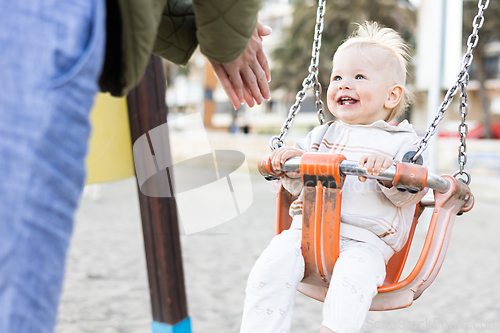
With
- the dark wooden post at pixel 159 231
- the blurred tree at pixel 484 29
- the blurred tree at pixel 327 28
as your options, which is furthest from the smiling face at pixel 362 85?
the blurred tree at pixel 484 29

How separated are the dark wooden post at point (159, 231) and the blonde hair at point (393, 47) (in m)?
0.71

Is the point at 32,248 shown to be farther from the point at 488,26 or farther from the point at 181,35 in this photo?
the point at 488,26

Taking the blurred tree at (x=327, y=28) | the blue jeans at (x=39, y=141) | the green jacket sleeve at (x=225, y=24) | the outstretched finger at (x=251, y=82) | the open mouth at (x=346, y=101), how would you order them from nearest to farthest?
the blue jeans at (x=39, y=141) → the green jacket sleeve at (x=225, y=24) → the outstretched finger at (x=251, y=82) → the open mouth at (x=346, y=101) → the blurred tree at (x=327, y=28)

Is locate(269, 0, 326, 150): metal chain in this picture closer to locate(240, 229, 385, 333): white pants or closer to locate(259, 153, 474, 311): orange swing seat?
locate(259, 153, 474, 311): orange swing seat

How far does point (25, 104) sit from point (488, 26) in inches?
720

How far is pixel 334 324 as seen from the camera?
1071 mm

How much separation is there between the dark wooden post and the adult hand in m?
0.74

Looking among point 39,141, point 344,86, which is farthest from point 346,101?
point 39,141

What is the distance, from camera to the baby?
1116 millimetres

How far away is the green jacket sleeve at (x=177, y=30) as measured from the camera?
36.2 inches

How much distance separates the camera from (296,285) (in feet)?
3.96

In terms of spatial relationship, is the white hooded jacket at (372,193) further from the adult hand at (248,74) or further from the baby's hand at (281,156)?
the adult hand at (248,74)

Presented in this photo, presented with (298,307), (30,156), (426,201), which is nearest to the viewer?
(30,156)

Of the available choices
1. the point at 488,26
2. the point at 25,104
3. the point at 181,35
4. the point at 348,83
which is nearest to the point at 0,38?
the point at 25,104
